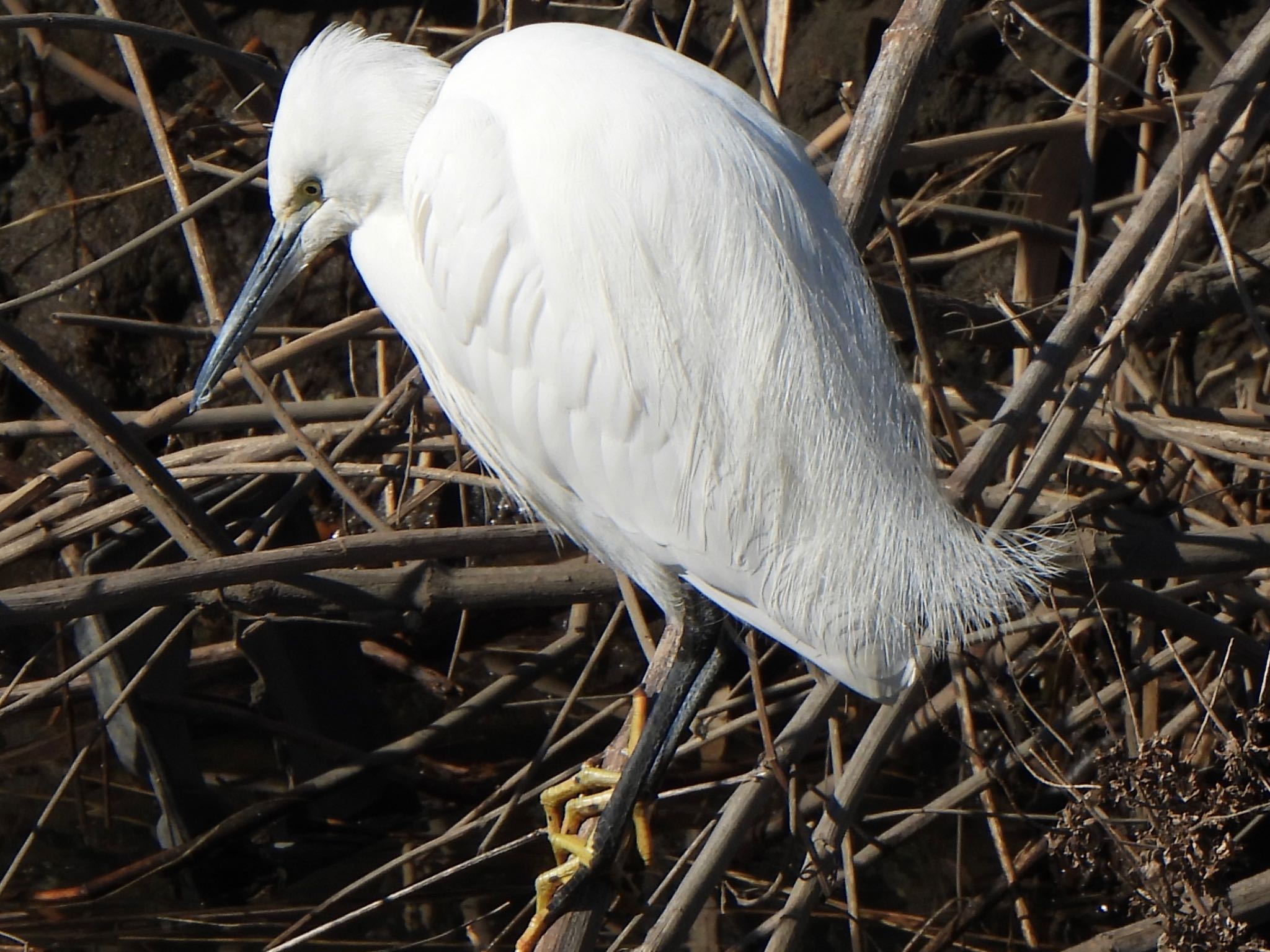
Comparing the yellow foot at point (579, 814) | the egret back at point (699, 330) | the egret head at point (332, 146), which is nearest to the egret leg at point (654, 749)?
the yellow foot at point (579, 814)

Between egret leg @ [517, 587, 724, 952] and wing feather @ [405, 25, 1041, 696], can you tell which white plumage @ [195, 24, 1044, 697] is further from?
egret leg @ [517, 587, 724, 952]

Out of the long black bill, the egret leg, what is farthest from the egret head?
the egret leg

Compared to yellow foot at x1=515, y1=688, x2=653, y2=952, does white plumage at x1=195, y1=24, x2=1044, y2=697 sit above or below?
above

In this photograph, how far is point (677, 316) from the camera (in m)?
2.01

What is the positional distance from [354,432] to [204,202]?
0.55 meters

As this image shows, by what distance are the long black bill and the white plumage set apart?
0.10 meters

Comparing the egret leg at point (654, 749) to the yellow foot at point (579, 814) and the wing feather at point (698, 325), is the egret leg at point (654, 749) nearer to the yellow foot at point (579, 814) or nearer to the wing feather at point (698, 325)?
the yellow foot at point (579, 814)

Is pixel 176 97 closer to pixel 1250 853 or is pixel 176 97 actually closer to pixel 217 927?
pixel 217 927

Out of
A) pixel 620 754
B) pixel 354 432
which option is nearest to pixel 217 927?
pixel 354 432

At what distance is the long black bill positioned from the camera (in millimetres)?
2201

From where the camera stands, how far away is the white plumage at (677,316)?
1.97 m

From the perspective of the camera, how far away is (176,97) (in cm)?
440

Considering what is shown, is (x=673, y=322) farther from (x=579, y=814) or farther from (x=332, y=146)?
(x=579, y=814)

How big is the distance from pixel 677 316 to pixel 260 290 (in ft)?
2.41
